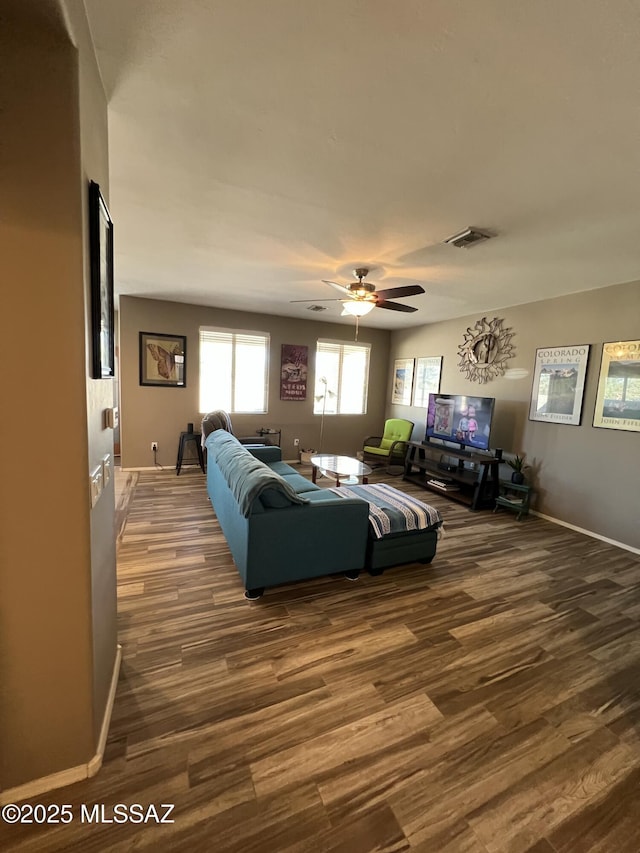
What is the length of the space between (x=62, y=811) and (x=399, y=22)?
2847 millimetres

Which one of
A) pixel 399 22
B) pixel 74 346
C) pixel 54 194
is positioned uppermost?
pixel 399 22

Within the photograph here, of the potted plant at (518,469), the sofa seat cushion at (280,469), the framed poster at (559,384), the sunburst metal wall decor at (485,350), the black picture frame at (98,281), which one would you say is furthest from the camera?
the sunburst metal wall decor at (485,350)

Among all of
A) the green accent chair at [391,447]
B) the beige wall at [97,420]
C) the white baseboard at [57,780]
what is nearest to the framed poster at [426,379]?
the green accent chair at [391,447]

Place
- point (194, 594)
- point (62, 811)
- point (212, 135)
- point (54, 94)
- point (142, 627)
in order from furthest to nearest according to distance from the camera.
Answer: point (194, 594), point (142, 627), point (212, 135), point (62, 811), point (54, 94)

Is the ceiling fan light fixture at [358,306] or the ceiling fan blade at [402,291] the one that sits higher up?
the ceiling fan blade at [402,291]

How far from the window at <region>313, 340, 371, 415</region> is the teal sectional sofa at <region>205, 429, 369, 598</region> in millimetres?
3807

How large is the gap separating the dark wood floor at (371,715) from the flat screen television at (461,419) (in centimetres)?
207

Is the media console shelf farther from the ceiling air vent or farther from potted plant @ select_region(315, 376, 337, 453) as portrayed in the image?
the ceiling air vent

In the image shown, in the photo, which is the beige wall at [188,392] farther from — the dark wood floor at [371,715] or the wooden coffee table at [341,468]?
the dark wood floor at [371,715]

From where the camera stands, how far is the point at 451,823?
4.05 ft

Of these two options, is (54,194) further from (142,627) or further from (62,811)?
(142,627)

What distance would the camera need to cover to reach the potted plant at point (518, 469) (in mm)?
4301

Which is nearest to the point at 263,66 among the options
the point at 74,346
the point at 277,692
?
the point at 74,346

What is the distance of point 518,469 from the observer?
433 centimetres
